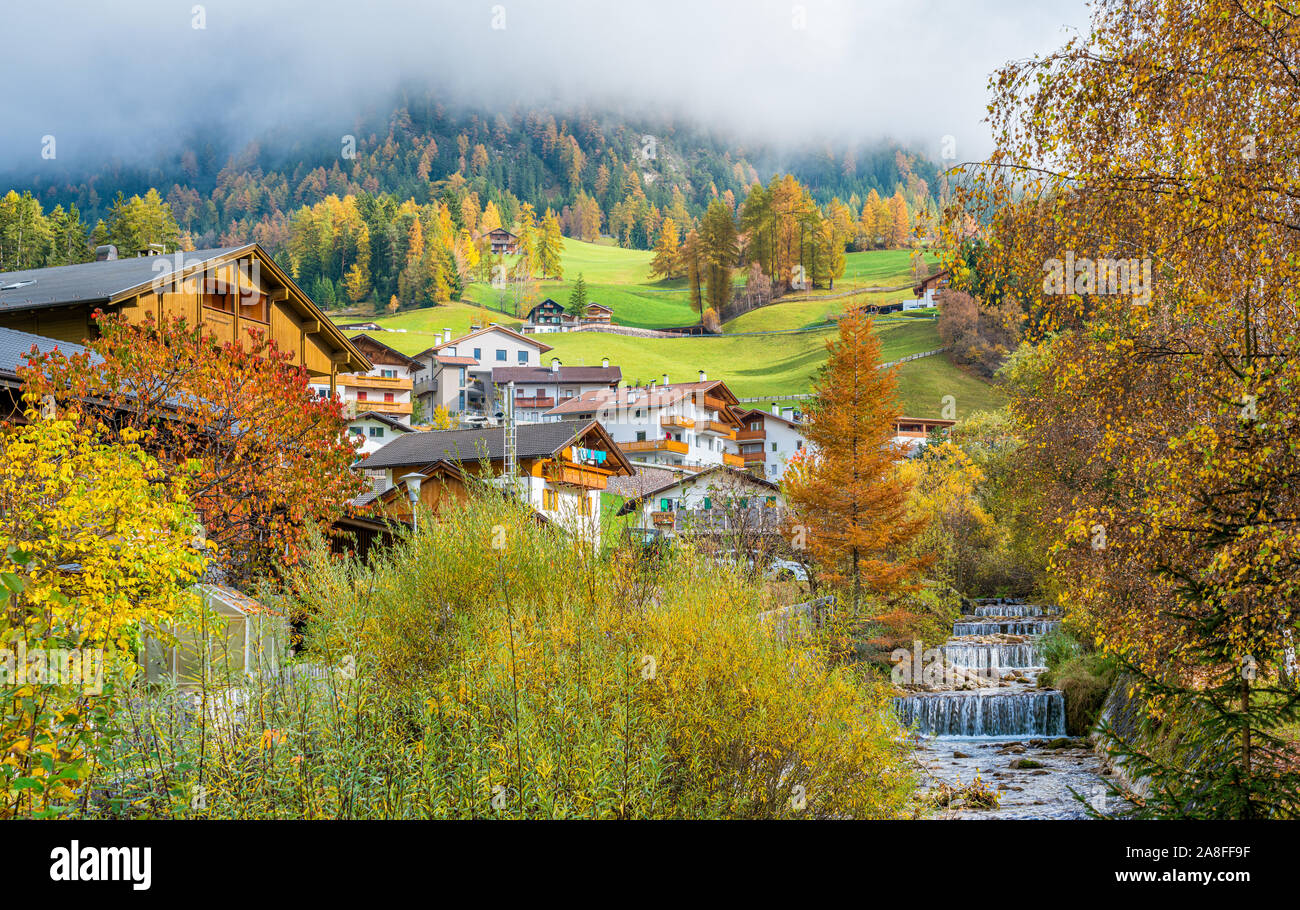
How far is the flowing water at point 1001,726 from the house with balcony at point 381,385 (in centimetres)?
4922

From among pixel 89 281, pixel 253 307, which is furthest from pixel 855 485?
pixel 89 281

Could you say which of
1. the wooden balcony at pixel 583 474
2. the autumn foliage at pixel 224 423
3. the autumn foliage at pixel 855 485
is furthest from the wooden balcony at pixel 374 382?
the autumn foliage at pixel 224 423

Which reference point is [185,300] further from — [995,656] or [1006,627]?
[1006,627]

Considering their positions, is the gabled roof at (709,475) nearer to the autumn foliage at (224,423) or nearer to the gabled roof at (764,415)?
the gabled roof at (764,415)

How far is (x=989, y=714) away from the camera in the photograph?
21.7 meters

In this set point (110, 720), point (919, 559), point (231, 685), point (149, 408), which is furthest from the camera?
point (919, 559)

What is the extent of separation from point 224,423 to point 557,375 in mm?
65803

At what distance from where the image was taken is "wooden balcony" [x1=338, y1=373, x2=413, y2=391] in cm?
6750

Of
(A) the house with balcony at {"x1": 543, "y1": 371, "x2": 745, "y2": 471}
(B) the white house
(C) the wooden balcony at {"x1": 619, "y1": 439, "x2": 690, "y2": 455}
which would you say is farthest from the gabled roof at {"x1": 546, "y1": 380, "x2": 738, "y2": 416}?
(B) the white house

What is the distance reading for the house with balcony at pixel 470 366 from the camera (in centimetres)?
8000

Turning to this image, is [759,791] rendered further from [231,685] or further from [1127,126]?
[1127,126]
